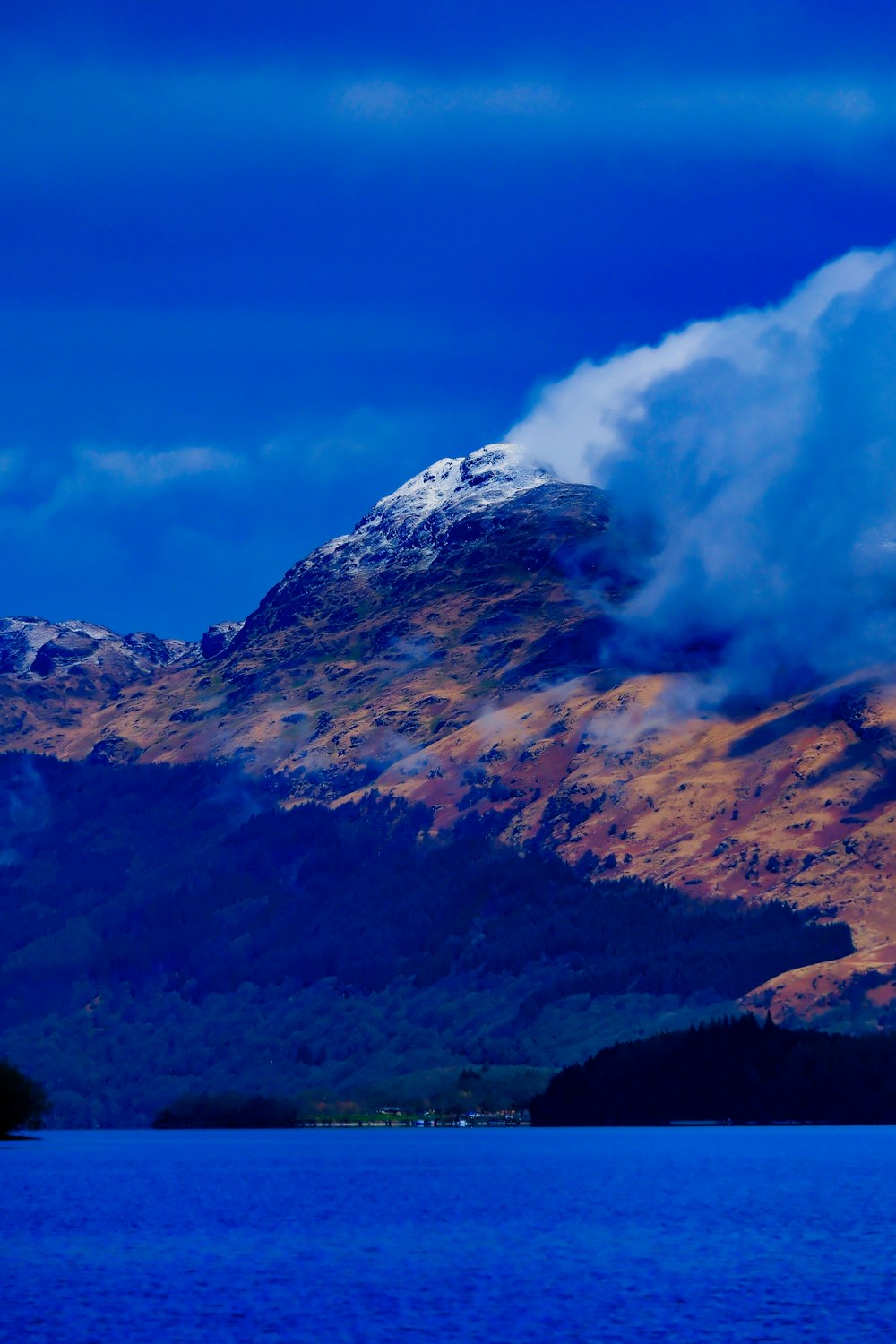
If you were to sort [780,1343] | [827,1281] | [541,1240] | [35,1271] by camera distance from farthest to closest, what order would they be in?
[541,1240] → [35,1271] → [827,1281] → [780,1343]

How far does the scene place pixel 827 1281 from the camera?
14738 cm

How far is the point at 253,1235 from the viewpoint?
197 meters

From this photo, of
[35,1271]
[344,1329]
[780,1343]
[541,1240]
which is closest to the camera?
[780,1343]

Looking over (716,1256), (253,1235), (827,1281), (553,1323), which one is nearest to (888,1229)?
(716,1256)

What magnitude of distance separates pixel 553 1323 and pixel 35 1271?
54496mm

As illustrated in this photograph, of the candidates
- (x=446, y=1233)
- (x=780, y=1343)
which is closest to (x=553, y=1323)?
(x=780, y=1343)

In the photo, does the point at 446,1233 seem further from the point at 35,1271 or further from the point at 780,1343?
the point at 780,1343

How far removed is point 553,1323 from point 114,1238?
81665 millimetres

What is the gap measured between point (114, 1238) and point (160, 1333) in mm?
75440

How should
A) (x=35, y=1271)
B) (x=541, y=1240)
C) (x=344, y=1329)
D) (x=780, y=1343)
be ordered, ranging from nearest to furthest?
(x=780, y=1343)
(x=344, y=1329)
(x=35, y=1271)
(x=541, y=1240)

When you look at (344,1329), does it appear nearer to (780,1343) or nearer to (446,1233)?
(780,1343)

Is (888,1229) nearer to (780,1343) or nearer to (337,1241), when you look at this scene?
(337,1241)

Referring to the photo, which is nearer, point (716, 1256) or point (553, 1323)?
point (553, 1323)

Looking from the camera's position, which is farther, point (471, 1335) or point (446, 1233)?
point (446, 1233)
